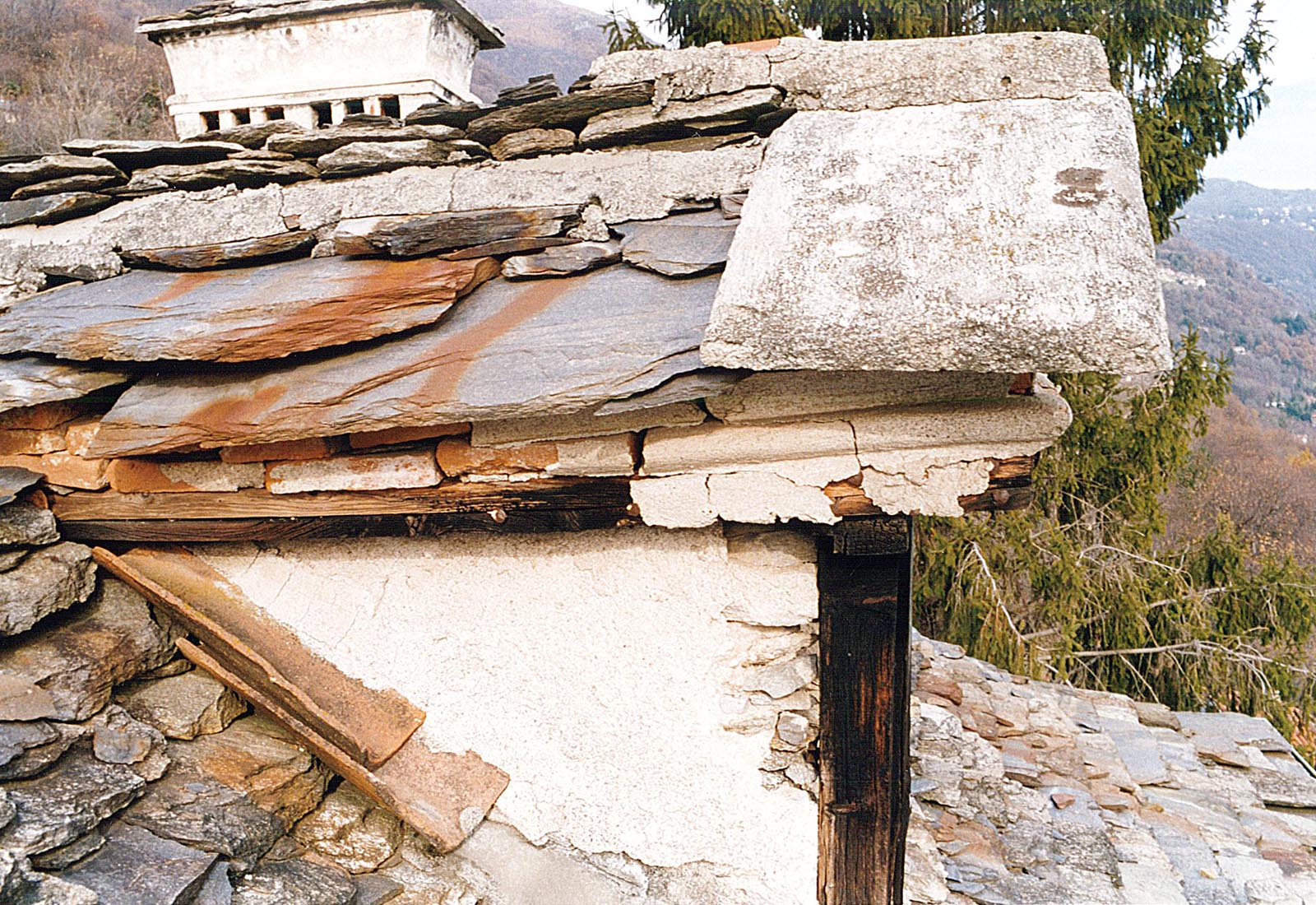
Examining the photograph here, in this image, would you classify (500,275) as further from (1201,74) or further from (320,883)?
(1201,74)

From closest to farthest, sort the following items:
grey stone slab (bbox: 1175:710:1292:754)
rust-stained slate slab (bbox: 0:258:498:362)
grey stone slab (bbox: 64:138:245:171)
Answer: rust-stained slate slab (bbox: 0:258:498:362) < grey stone slab (bbox: 64:138:245:171) < grey stone slab (bbox: 1175:710:1292:754)

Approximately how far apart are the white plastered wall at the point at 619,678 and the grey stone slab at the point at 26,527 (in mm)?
765

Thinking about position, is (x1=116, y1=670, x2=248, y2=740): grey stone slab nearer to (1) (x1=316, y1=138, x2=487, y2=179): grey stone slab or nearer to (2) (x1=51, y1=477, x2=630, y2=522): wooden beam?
(2) (x1=51, y1=477, x2=630, y2=522): wooden beam

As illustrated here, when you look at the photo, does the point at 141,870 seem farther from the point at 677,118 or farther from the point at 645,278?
the point at 677,118

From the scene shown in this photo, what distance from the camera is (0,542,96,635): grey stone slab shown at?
2.41m

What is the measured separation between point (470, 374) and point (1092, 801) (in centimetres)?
408

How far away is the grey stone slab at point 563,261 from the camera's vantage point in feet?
7.91

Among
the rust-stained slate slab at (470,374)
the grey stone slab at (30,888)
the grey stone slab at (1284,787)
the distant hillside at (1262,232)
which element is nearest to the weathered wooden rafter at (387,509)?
the rust-stained slate slab at (470,374)

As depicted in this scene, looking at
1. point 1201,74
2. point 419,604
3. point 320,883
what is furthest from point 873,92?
point 1201,74

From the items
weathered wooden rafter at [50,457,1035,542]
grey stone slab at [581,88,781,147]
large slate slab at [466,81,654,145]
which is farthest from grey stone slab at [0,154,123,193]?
grey stone slab at [581,88,781,147]

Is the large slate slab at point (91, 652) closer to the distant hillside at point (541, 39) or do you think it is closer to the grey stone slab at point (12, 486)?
the grey stone slab at point (12, 486)

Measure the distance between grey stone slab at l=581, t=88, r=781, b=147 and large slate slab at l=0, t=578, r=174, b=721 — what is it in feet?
6.50

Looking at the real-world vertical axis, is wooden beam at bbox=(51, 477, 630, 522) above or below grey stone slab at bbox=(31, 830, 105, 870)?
above

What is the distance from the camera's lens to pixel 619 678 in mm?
2531
